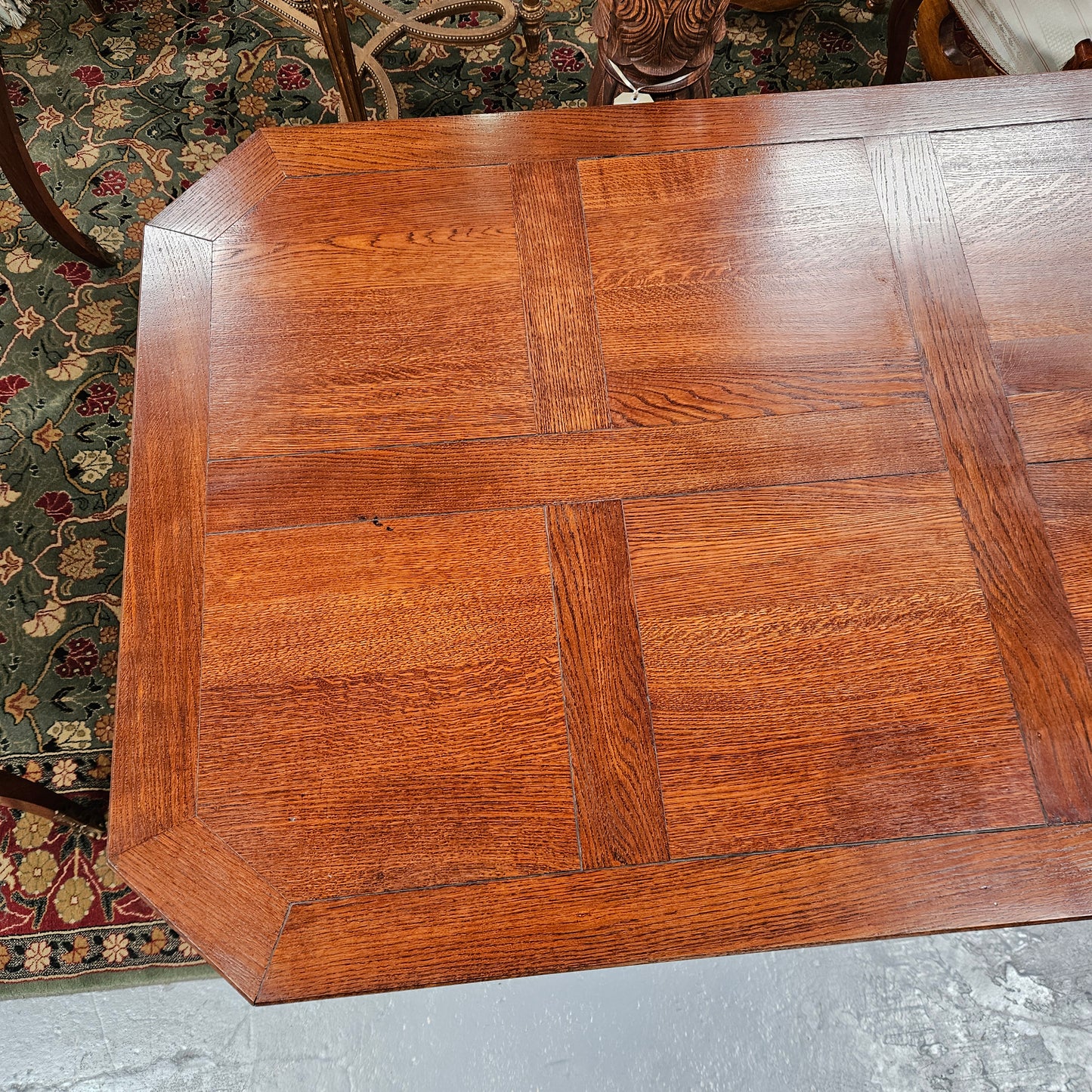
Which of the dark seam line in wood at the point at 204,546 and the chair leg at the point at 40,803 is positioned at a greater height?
the dark seam line in wood at the point at 204,546

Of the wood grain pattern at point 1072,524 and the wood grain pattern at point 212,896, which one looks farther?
the wood grain pattern at point 1072,524

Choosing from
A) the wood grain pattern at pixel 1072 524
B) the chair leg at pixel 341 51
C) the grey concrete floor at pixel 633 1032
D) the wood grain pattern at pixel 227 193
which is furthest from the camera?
the chair leg at pixel 341 51

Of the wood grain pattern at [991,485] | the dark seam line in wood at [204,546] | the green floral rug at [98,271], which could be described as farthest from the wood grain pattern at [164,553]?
the wood grain pattern at [991,485]

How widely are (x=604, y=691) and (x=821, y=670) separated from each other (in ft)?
0.66

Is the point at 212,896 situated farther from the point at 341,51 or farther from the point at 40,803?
the point at 341,51

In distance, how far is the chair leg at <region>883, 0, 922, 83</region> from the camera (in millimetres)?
1529

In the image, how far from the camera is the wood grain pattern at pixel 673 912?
74cm

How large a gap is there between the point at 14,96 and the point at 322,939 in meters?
1.83

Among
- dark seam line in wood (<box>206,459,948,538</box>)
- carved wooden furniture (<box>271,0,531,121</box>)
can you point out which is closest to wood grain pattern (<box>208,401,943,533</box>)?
dark seam line in wood (<box>206,459,948,538</box>)

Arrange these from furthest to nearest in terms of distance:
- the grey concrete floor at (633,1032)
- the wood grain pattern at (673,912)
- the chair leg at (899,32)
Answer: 1. the chair leg at (899,32)
2. the grey concrete floor at (633,1032)
3. the wood grain pattern at (673,912)

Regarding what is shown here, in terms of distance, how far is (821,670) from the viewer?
82 cm

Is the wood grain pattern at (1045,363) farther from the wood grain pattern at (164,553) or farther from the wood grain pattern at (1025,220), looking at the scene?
the wood grain pattern at (164,553)

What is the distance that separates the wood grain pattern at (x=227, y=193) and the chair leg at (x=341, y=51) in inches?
20.6

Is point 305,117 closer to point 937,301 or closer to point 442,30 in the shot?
point 442,30
